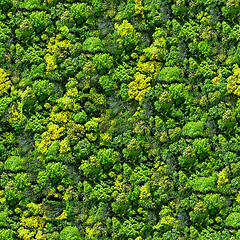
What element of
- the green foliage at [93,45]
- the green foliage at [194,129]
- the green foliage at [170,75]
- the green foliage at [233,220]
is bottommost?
the green foliage at [233,220]

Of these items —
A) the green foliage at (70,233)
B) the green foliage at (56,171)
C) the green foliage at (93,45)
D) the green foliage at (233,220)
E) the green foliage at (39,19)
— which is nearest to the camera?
the green foliage at (233,220)

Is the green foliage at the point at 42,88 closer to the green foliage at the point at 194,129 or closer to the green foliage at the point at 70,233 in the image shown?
the green foliage at the point at 70,233

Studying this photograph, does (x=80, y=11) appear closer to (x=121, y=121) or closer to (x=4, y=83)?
(x=4, y=83)

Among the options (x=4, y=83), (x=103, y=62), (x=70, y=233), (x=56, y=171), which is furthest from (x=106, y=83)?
(x=70, y=233)

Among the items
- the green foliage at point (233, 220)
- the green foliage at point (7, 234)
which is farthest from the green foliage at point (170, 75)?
the green foliage at point (7, 234)

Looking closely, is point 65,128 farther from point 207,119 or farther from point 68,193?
point 207,119

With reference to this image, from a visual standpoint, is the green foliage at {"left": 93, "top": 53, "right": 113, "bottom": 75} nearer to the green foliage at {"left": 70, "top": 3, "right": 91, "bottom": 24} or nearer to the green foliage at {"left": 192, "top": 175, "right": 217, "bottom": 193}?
the green foliage at {"left": 70, "top": 3, "right": 91, "bottom": 24}

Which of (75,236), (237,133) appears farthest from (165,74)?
(75,236)

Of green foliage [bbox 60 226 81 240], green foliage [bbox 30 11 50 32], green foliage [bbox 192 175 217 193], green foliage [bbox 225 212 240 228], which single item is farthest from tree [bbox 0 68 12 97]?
green foliage [bbox 225 212 240 228]
